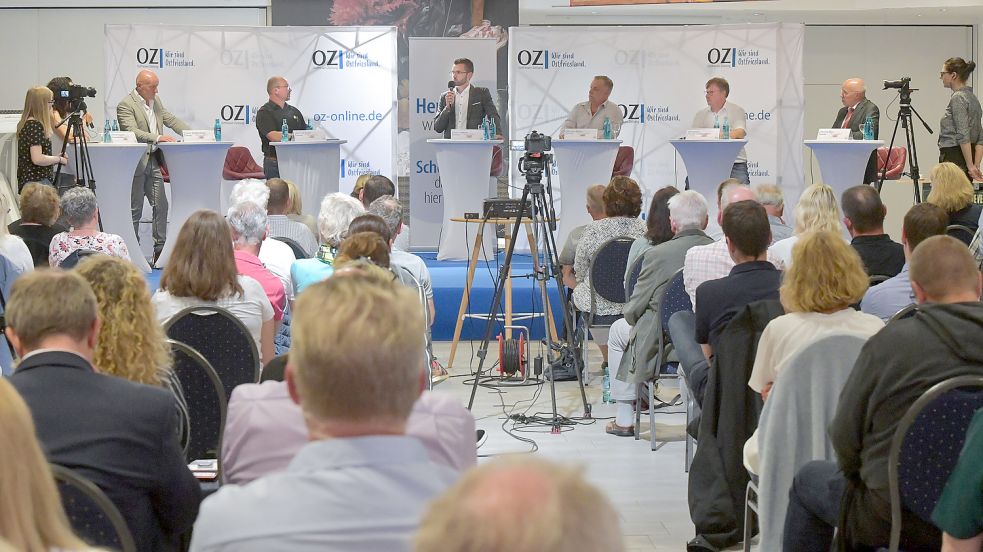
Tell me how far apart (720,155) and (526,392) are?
3.59 m

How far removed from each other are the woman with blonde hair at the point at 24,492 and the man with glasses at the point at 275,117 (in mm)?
8574

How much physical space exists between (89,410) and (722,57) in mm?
9921

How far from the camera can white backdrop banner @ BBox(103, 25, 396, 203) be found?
36.7 ft

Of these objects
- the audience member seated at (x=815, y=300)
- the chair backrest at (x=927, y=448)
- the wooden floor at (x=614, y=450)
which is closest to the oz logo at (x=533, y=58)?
the wooden floor at (x=614, y=450)

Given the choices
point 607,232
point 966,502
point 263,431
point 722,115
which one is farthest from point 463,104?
point 966,502

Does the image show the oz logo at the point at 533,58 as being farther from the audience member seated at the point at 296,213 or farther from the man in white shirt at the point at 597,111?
the audience member seated at the point at 296,213

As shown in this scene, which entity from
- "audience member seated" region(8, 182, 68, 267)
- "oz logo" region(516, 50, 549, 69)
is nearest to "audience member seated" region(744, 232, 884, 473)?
"audience member seated" region(8, 182, 68, 267)

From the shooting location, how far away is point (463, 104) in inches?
390

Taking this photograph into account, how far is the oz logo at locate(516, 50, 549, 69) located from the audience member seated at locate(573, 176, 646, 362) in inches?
207

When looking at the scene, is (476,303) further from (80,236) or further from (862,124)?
(862,124)

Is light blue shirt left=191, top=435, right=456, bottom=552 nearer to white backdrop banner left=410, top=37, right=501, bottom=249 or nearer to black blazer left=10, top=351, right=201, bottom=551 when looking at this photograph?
black blazer left=10, top=351, right=201, bottom=551

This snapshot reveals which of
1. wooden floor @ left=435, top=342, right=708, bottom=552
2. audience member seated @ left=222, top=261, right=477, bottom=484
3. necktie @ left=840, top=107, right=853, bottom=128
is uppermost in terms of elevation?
necktie @ left=840, top=107, right=853, bottom=128

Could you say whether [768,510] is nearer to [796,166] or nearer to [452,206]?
[452,206]

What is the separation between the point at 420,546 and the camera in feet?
2.65
